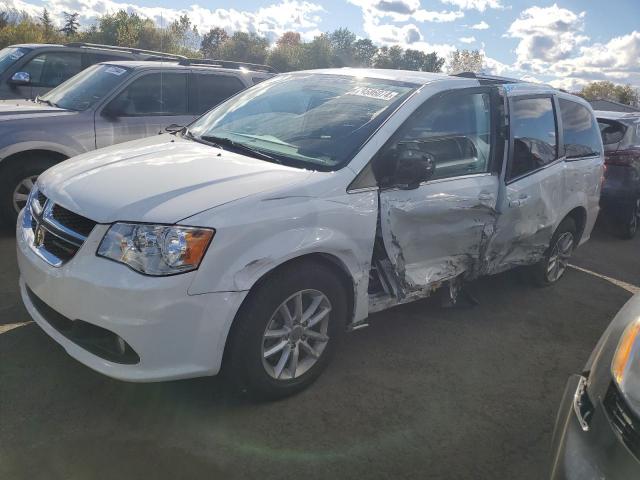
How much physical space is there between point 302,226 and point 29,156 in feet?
11.8

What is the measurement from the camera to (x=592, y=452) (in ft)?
5.49

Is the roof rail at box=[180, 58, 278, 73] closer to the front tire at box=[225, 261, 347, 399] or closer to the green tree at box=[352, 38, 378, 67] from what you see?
the front tire at box=[225, 261, 347, 399]

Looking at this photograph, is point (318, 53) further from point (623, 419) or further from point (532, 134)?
point (623, 419)

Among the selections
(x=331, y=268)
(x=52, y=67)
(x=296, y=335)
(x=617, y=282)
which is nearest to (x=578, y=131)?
(x=617, y=282)

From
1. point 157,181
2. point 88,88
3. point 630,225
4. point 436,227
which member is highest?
point 88,88

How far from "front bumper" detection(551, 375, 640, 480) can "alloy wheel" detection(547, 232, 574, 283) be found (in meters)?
3.42

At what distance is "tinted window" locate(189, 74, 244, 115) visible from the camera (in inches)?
253

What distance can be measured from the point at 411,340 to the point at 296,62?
76.2 meters

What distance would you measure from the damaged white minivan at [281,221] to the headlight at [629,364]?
145 centimetres

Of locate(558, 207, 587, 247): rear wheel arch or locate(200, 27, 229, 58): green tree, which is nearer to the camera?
locate(558, 207, 587, 247): rear wheel arch

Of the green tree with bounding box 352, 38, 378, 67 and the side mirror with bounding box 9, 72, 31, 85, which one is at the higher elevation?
the green tree with bounding box 352, 38, 378, 67

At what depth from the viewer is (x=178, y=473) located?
2.40m

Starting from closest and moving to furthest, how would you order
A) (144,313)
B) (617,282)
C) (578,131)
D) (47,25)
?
(144,313)
(578,131)
(617,282)
(47,25)

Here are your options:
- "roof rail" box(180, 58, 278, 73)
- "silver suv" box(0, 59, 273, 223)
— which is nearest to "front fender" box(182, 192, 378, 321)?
"silver suv" box(0, 59, 273, 223)
